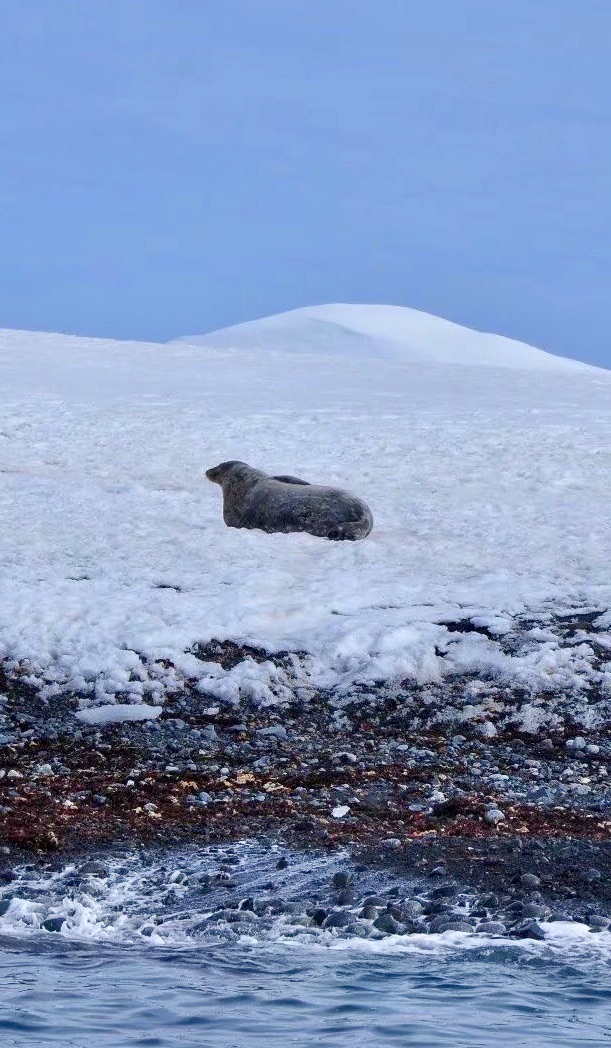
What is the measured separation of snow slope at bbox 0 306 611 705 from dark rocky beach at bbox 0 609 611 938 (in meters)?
0.43

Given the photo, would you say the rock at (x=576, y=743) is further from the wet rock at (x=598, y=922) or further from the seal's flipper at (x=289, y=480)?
the seal's flipper at (x=289, y=480)

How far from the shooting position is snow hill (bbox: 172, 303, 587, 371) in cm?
5581

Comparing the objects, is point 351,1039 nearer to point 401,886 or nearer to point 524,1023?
point 524,1023

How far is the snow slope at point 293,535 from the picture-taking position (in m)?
12.6

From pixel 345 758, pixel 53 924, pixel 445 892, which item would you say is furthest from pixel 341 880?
pixel 345 758

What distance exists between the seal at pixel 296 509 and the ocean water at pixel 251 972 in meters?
8.01

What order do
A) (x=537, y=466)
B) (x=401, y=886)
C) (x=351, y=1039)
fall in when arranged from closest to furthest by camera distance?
(x=351, y=1039) → (x=401, y=886) → (x=537, y=466)

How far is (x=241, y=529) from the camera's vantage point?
16.7 meters

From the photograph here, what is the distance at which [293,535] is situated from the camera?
53.9 feet

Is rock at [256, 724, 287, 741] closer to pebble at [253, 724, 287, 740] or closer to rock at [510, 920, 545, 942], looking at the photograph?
pebble at [253, 724, 287, 740]

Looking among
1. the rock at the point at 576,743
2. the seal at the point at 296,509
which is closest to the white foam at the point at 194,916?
the rock at the point at 576,743

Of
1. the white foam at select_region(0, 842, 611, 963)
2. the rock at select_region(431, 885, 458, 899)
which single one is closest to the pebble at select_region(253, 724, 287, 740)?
the white foam at select_region(0, 842, 611, 963)

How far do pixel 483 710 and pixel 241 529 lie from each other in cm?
584

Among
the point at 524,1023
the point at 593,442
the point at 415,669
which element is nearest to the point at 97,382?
the point at 593,442
